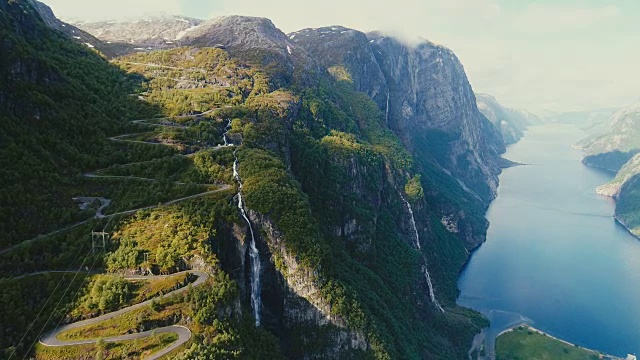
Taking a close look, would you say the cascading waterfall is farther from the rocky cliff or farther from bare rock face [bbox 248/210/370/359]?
the rocky cliff

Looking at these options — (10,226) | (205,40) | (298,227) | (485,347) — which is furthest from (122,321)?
(205,40)

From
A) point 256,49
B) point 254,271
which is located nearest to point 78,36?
point 256,49

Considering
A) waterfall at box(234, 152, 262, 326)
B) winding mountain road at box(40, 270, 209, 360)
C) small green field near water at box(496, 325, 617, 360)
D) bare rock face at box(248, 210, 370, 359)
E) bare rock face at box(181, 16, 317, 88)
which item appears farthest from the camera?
bare rock face at box(181, 16, 317, 88)

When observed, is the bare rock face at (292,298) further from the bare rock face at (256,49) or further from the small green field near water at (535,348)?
the bare rock face at (256,49)

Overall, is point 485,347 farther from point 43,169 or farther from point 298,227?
point 43,169

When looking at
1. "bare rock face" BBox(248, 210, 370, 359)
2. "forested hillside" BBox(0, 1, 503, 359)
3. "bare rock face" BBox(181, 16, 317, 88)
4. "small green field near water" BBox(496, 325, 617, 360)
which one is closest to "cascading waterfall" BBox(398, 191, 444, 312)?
"forested hillside" BBox(0, 1, 503, 359)

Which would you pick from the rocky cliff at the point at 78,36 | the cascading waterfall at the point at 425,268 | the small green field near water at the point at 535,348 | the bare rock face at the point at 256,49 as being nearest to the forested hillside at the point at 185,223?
the cascading waterfall at the point at 425,268
